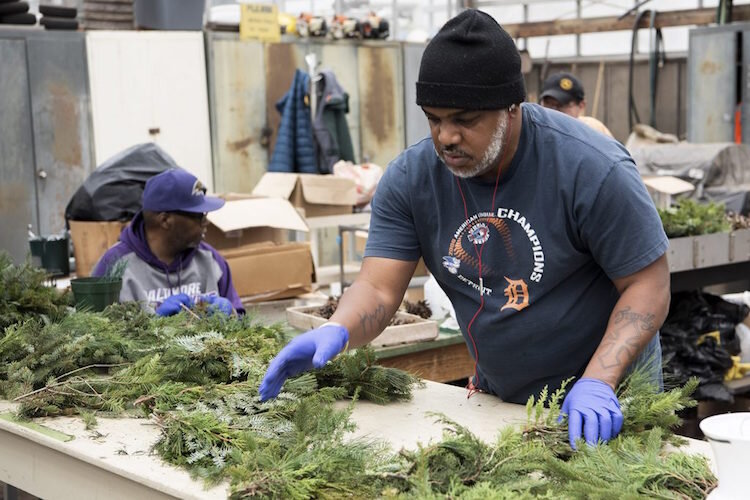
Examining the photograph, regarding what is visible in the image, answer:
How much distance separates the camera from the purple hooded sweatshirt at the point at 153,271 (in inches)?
151

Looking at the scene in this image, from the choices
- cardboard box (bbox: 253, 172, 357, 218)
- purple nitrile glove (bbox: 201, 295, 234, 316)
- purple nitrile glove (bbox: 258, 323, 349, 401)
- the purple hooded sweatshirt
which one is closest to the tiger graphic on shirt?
purple nitrile glove (bbox: 258, 323, 349, 401)

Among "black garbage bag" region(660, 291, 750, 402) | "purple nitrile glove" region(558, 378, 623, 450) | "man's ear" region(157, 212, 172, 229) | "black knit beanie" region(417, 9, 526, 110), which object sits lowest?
"black garbage bag" region(660, 291, 750, 402)

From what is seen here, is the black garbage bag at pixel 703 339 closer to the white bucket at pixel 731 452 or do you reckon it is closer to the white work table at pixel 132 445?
the white work table at pixel 132 445

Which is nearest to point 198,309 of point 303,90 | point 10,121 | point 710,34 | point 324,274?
point 324,274

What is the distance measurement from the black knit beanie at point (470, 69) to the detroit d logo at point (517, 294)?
421mm

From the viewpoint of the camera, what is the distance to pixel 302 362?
2.26 metres

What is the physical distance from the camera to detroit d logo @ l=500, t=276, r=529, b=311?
2.29m

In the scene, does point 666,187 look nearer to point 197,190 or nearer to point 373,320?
point 197,190

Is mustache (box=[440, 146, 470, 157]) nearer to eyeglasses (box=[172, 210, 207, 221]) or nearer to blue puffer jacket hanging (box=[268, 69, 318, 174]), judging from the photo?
eyeglasses (box=[172, 210, 207, 221])

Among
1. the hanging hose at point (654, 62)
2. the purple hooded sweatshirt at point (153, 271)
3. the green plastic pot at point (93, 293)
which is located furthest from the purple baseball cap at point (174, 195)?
the hanging hose at point (654, 62)

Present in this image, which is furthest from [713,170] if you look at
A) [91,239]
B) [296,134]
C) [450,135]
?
[450,135]

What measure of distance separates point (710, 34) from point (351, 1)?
4177 mm

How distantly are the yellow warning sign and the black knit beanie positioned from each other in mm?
6622

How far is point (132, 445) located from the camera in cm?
214
